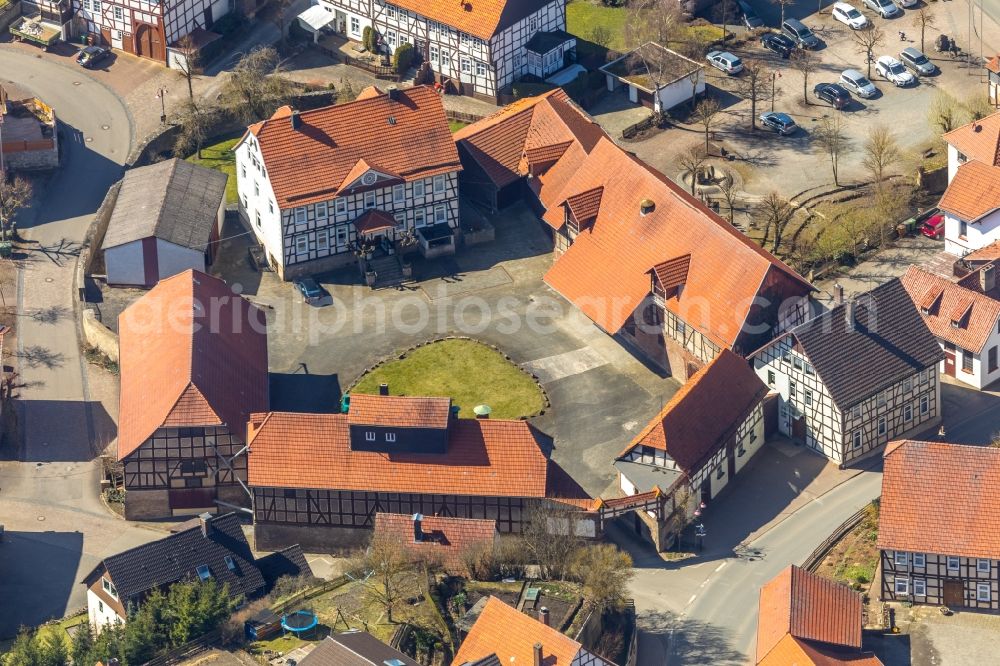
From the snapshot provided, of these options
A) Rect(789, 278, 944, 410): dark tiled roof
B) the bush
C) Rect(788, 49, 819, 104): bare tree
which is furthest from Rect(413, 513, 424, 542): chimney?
Rect(788, 49, 819, 104): bare tree

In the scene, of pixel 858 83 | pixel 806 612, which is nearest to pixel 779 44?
pixel 858 83

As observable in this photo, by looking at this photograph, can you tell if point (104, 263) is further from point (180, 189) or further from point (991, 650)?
point (991, 650)

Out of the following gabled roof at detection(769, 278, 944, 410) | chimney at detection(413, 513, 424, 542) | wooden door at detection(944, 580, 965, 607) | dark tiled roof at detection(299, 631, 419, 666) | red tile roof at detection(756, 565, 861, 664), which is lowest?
wooden door at detection(944, 580, 965, 607)

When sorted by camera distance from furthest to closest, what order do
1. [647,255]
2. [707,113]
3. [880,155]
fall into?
1. [707,113]
2. [880,155]
3. [647,255]

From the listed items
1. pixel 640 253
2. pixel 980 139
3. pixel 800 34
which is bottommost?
pixel 640 253

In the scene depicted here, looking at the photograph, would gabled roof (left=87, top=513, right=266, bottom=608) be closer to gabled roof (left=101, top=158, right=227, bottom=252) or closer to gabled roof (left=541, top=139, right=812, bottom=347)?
gabled roof (left=541, top=139, right=812, bottom=347)

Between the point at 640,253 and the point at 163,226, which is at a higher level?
the point at 640,253

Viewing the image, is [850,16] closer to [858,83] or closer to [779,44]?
[779,44]

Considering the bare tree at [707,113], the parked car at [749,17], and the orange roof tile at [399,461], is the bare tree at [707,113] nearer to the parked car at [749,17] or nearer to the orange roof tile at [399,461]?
the parked car at [749,17]
